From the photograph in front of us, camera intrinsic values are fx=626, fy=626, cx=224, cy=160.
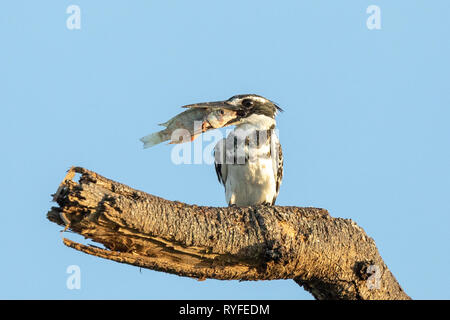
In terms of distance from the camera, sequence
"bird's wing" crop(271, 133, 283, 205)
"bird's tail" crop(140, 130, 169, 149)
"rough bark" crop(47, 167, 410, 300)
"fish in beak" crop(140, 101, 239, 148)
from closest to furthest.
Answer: "rough bark" crop(47, 167, 410, 300), "bird's tail" crop(140, 130, 169, 149), "fish in beak" crop(140, 101, 239, 148), "bird's wing" crop(271, 133, 283, 205)

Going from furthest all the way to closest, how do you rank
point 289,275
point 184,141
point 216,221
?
1. point 184,141
2. point 289,275
3. point 216,221

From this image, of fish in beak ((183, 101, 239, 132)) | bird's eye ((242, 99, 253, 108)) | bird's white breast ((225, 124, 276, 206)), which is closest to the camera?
fish in beak ((183, 101, 239, 132))

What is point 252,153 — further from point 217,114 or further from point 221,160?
point 217,114

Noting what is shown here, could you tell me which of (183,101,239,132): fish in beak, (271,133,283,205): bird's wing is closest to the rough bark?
(183,101,239,132): fish in beak

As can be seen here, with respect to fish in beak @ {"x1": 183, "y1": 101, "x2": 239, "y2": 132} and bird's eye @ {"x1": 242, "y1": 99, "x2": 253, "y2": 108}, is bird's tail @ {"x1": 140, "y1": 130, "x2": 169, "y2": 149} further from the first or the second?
bird's eye @ {"x1": 242, "y1": 99, "x2": 253, "y2": 108}

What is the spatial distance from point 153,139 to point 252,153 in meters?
2.58

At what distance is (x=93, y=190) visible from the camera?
15.4 feet

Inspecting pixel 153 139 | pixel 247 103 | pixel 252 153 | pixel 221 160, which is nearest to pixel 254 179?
pixel 252 153

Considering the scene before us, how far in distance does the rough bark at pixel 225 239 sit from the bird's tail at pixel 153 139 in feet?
5.79

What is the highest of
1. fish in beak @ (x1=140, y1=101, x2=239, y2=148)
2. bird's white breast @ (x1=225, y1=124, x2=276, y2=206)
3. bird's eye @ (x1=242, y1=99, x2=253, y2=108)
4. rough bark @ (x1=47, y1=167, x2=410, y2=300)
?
bird's eye @ (x1=242, y1=99, x2=253, y2=108)

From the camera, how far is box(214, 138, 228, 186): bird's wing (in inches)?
388
